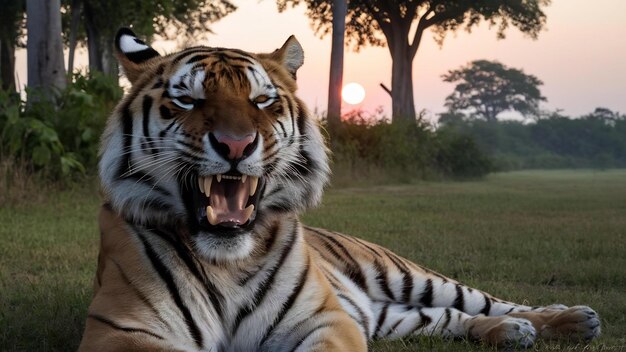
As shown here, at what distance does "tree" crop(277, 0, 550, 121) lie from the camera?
27.5 metres

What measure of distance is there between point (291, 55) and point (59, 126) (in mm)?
7704

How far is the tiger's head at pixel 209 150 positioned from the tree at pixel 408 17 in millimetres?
23974

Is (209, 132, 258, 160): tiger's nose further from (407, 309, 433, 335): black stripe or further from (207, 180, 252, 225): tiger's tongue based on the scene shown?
(407, 309, 433, 335): black stripe

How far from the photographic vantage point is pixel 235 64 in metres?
2.80

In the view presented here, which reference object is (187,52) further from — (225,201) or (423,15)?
(423,15)

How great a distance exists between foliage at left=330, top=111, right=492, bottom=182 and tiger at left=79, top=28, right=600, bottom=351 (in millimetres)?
12902

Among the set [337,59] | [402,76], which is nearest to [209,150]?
[337,59]

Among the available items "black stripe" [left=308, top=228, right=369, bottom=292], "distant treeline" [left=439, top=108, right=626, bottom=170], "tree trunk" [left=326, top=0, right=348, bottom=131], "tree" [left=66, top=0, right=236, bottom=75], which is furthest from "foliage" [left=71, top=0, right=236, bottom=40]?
"distant treeline" [left=439, top=108, right=626, bottom=170]

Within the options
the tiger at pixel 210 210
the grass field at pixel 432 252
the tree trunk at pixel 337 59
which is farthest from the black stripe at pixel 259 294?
the tree trunk at pixel 337 59

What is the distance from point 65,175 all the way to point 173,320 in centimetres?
765

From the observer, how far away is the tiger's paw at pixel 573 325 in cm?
341

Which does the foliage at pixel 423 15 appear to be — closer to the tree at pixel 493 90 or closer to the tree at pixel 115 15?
the tree at pixel 115 15

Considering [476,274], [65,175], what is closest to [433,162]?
[65,175]

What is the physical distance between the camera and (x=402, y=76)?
27719mm
